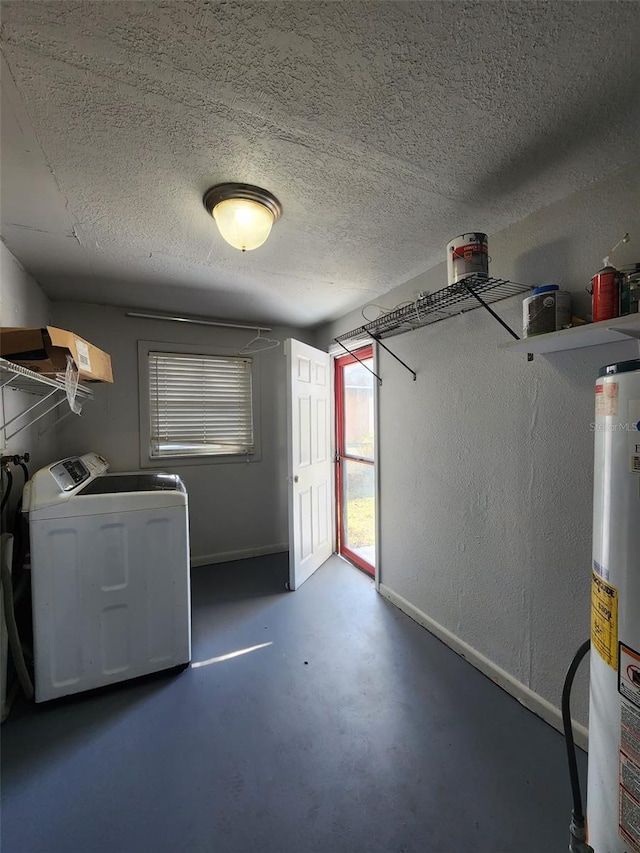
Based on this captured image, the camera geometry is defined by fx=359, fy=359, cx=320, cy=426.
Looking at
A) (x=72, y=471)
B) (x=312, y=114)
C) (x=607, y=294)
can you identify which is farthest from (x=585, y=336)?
(x=72, y=471)

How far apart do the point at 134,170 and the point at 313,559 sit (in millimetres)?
2810

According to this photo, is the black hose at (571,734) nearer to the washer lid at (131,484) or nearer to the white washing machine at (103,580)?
the white washing machine at (103,580)

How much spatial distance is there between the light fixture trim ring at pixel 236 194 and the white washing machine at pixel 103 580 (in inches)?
55.4

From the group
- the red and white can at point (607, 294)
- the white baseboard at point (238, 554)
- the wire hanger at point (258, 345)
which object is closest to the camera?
the red and white can at point (607, 294)

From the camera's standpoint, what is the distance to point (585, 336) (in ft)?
3.98

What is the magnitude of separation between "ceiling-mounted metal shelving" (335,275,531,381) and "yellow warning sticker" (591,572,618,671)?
98cm

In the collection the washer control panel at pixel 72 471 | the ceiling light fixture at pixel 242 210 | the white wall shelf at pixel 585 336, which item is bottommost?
the washer control panel at pixel 72 471

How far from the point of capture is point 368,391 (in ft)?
10.1

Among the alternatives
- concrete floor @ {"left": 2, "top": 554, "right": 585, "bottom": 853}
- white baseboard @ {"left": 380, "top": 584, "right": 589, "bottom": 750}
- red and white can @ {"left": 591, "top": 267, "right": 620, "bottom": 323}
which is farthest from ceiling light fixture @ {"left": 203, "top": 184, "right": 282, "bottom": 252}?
white baseboard @ {"left": 380, "top": 584, "right": 589, "bottom": 750}

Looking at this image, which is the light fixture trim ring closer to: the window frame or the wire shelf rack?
the wire shelf rack

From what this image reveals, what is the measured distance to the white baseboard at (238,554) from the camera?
325 centimetres

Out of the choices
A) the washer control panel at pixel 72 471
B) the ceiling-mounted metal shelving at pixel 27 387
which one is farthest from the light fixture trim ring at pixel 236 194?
the washer control panel at pixel 72 471

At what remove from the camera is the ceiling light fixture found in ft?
4.62

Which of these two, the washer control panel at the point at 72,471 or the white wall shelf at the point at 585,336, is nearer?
the white wall shelf at the point at 585,336
